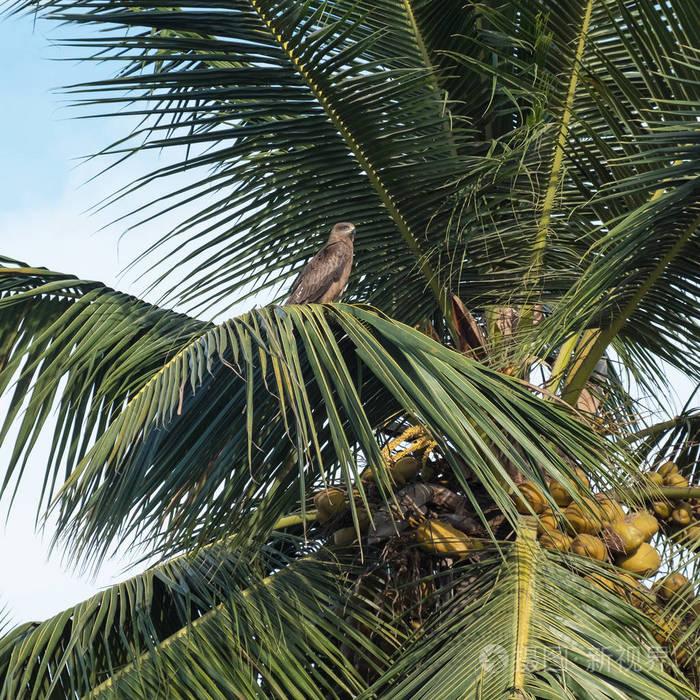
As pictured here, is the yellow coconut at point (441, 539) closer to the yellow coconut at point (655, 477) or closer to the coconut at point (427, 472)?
the coconut at point (427, 472)

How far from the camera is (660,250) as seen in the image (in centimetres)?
396

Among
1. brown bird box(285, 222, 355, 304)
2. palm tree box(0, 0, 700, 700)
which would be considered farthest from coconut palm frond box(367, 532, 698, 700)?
brown bird box(285, 222, 355, 304)

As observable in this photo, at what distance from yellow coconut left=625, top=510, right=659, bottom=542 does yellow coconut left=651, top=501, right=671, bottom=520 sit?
5.6 inches

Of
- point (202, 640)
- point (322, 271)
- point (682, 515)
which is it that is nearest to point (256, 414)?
point (202, 640)

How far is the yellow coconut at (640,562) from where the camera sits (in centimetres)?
374

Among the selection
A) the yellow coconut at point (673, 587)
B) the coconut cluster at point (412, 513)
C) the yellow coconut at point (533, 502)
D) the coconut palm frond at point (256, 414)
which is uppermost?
the coconut palm frond at point (256, 414)

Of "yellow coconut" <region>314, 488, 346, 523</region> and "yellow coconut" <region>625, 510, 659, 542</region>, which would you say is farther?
"yellow coconut" <region>314, 488, 346, 523</region>

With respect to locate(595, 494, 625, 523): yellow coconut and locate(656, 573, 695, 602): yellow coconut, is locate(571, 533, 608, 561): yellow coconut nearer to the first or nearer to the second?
locate(595, 494, 625, 523): yellow coconut

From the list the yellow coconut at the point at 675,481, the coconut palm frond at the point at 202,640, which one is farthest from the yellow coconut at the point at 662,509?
the coconut palm frond at the point at 202,640

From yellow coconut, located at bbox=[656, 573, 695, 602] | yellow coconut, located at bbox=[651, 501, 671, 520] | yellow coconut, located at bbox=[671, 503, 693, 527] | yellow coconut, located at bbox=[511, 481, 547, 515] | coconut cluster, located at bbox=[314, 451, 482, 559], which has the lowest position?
yellow coconut, located at bbox=[656, 573, 695, 602]

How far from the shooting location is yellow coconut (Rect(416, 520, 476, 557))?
3840mm

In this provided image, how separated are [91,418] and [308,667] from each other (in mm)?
1333

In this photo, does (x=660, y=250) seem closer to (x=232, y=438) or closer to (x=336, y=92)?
(x=336, y=92)

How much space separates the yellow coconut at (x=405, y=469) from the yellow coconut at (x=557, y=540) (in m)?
0.61
